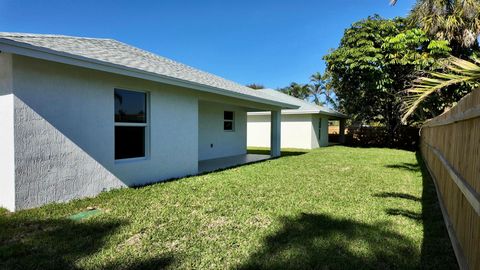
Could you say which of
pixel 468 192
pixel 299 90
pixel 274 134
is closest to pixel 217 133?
pixel 274 134

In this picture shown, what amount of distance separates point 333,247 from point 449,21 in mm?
15700

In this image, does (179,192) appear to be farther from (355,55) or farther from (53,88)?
A: (355,55)

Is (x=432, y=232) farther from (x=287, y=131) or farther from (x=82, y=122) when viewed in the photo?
(x=287, y=131)

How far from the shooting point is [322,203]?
5605 millimetres

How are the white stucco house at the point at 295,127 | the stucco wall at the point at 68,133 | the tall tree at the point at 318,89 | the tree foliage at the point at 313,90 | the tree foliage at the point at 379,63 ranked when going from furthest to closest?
the tree foliage at the point at 313,90
the tall tree at the point at 318,89
the white stucco house at the point at 295,127
the tree foliage at the point at 379,63
the stucco wall at the point at 68,133

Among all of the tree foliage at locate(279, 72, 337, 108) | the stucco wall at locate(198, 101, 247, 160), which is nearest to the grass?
the stucco wall at locate(198, 101, 247, 160)

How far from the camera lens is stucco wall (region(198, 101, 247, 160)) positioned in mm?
13219

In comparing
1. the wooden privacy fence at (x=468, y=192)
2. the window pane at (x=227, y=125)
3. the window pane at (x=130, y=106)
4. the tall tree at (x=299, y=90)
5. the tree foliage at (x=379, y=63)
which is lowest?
the wooden privacy fence at (x=468, y=192)

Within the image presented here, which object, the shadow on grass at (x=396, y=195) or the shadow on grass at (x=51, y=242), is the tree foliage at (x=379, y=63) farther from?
the shadow on grass at (x=51, y=242)

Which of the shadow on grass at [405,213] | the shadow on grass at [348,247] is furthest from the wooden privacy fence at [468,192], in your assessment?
the shadow on grass at [405,213]

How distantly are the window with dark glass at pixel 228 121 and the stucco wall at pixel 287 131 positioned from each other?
20.6 ft

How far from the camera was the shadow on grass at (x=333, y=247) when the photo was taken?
3.14 m

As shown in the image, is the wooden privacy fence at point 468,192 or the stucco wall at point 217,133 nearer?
the wooden privacy fence at point 468,192

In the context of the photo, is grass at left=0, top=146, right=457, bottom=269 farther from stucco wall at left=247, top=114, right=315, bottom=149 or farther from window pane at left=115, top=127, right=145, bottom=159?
stucco wall at left=247, top=114, right=315, bottom=149
